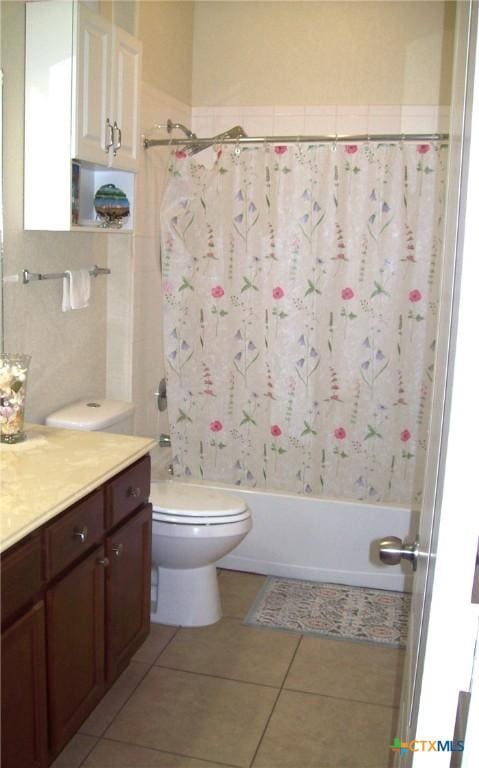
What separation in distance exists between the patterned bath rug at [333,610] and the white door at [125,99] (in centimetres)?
178

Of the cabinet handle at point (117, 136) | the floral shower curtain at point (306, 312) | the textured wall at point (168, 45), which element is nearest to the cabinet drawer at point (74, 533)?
the cabinet handle at point (117, 136)

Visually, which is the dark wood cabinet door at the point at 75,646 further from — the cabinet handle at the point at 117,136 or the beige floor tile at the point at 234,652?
the cabinet handle at the point at 117,136

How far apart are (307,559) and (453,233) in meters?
2.58

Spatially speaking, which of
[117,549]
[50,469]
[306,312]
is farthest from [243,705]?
[306,312]

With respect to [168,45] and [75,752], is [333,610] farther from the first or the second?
[168,45]

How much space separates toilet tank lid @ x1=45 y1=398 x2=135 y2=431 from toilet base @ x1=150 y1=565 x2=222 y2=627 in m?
0.64

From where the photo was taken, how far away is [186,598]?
2.90 m

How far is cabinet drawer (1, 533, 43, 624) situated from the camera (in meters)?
1.64

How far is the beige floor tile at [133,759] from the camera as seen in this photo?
7.00 feet

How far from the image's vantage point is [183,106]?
12.0ft

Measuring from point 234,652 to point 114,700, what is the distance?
490 mm

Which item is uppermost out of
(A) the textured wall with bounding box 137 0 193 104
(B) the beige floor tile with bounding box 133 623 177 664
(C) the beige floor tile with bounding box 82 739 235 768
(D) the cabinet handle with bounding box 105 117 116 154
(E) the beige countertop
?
(A) the textured wall with bounding box 137 0 193 104

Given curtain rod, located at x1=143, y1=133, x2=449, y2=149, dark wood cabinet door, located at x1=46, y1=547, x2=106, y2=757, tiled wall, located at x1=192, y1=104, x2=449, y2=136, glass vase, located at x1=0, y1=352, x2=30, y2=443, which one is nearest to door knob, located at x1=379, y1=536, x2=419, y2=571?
dark wood cabinet door, located at x1=46, y1=547, x2=106, y2=757

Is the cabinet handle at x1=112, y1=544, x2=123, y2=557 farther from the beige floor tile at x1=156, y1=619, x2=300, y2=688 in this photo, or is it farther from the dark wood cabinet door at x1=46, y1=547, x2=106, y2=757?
the beige floor tile at x1=156, y1=619, x2=300, y2=688
